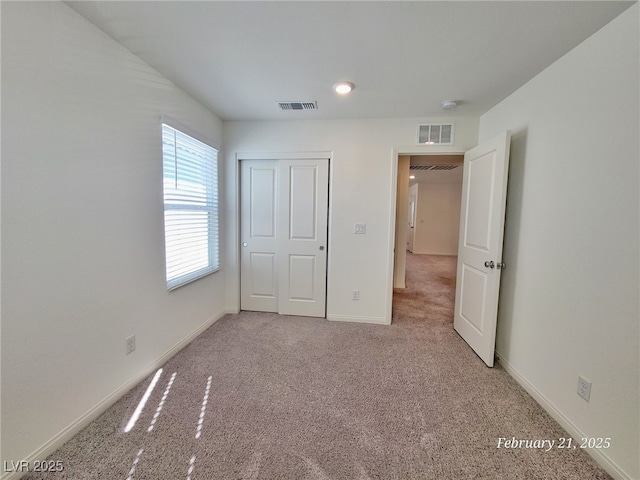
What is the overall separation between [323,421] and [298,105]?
8.86 feet

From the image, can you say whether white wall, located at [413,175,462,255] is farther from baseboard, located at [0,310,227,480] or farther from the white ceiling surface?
baseboard, located at [0,310,227,480]

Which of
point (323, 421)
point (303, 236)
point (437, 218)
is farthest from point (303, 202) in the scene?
point (437, 218)

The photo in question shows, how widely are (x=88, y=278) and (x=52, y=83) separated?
3.47ft

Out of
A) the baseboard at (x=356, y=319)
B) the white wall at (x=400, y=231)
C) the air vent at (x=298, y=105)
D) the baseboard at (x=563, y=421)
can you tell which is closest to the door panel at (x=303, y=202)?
the air vent at (x=298, y=105)

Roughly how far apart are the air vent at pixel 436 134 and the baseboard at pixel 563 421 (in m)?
2.21

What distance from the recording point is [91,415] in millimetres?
1603

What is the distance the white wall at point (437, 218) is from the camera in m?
8.45

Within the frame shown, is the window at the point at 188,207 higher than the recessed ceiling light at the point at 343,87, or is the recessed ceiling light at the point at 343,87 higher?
the recessed ceiling light at the point at 343,87

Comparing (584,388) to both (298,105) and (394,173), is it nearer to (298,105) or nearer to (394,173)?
(394,173)

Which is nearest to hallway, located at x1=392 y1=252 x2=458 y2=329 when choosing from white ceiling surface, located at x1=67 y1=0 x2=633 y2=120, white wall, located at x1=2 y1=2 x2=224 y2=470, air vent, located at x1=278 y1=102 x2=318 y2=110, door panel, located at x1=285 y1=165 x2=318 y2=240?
door panel, located at x1=285 y1=165 x2=318 y2=240

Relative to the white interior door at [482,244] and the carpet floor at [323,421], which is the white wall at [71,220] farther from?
the white interior door at [482,244]

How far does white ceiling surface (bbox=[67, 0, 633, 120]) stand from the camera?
1390 millimetres

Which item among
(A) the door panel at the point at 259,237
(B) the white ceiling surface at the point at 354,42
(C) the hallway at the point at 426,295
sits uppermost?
(B) the white ceiling surface at the point at 354,42

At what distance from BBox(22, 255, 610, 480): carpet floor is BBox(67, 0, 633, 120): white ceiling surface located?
7.74 ft
